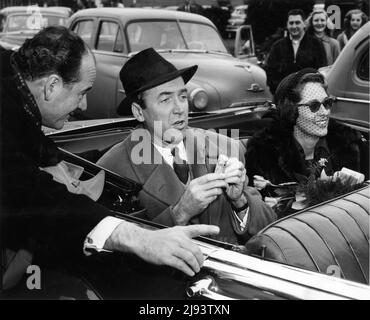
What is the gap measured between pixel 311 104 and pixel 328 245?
128 cm

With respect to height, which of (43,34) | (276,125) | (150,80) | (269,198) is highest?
(43,34)

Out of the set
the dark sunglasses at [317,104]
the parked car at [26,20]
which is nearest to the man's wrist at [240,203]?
the dark sunglasses at [317,104]

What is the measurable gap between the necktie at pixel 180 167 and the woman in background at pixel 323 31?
143 inches

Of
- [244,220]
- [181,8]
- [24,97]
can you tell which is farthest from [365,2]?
[24,97]

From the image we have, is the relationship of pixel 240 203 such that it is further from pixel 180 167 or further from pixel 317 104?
pixel 317 104

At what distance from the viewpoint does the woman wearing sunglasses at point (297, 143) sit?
110 inches

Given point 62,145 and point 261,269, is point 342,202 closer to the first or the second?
point 261,269

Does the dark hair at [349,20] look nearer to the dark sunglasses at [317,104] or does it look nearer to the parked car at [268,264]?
the dark sunglasses at [317,104]

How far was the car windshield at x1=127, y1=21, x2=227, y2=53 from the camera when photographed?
22.8 ft

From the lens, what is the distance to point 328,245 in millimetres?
1628

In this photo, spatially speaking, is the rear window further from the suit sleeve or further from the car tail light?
the suit sleeve

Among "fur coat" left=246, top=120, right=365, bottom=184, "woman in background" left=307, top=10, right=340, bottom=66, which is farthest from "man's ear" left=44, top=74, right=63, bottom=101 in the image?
"woman in background" left=307, top=10, right=340, bottom=66

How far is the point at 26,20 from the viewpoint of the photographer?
1066 centimetres

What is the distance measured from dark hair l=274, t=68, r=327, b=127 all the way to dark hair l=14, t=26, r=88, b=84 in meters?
1.35
